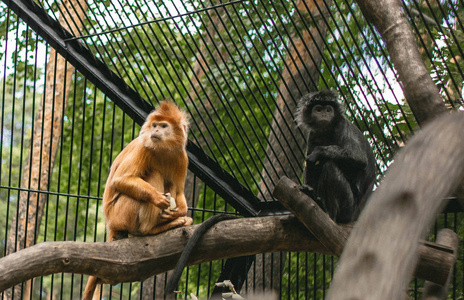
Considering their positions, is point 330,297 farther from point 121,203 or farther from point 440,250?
point 121,203

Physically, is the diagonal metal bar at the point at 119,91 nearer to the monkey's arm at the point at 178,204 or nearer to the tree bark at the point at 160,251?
the monkey's arm at the point at 178,204

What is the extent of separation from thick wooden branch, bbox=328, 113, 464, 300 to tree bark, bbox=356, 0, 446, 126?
2.02 feet

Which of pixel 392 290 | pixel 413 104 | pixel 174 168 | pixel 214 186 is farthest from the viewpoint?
pixel 214 186

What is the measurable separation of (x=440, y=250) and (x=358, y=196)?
4.06ft

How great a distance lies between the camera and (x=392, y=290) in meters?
1.09

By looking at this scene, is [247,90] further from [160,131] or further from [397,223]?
[397,223]

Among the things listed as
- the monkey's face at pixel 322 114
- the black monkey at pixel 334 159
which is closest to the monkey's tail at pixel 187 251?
the black monkey at pixel 334 159

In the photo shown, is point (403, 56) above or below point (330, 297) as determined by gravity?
above

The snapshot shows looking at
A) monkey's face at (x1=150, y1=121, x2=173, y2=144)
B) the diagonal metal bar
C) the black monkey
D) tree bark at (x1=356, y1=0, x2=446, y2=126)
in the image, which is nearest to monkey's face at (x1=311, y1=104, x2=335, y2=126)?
the black monkey

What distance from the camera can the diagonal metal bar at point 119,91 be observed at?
521 cm

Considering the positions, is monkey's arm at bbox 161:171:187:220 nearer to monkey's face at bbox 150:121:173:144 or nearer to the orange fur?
the orange fur

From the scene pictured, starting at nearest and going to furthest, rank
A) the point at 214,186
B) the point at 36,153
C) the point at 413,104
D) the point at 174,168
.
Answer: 1. the point at 413,104
2. the point at 174,168
3. the point at 214,186
4. the point at 36,153

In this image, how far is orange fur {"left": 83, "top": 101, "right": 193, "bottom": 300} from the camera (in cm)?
449

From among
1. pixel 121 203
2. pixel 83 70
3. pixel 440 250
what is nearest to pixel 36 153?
pixel 83 70
